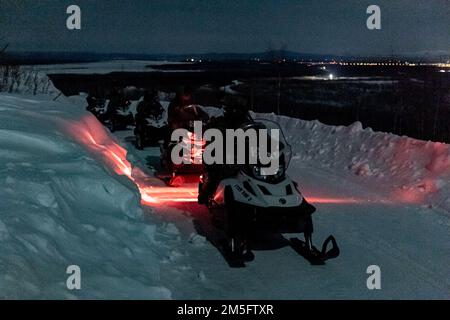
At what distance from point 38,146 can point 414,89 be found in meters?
33.9

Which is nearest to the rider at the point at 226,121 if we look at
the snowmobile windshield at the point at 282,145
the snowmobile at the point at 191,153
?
the snowmobile windshield at the point at 282,145

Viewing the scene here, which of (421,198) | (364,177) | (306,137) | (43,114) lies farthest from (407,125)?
(43,114)

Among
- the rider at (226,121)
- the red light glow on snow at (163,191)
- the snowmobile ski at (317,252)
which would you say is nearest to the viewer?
the snowmobile ski at (317,252)

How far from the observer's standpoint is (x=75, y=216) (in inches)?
244

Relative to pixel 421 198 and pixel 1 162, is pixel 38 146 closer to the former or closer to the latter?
pixel 1 162

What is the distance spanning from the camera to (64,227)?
568cm

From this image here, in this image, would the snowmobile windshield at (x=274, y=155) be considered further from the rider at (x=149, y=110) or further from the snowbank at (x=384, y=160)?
the rider at (x=149, y=110)

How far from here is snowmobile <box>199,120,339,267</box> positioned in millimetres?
6633

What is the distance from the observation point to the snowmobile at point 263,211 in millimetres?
6633

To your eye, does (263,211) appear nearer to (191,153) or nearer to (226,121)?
(226,121)

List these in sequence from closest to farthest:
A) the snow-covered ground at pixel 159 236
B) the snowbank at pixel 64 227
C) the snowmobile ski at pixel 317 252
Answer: the snowbank at pixel 64 227 < the snow-covered ground at pixel 159 236 < the snowmobile ski at pixel 317 252

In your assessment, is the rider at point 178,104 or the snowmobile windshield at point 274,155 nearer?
the snowmobile windshield at point 274,155

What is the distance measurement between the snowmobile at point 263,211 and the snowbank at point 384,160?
3.71 metres

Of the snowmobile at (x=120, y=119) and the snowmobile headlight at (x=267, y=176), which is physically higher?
the snowmobile headlight at (x=267, y=176)
